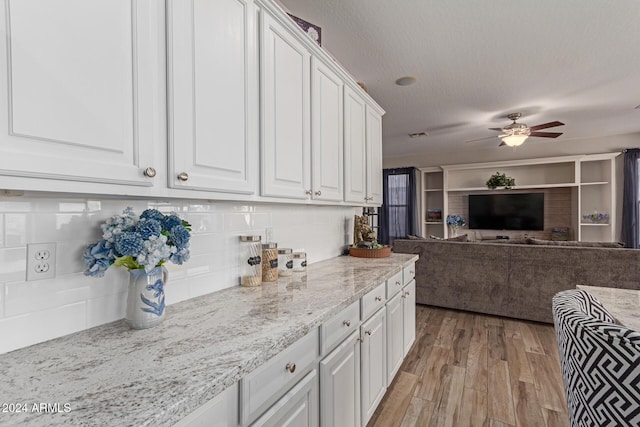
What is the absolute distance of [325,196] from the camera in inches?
76.9

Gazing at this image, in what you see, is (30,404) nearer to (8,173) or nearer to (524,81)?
(8,173)

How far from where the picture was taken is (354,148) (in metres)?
2.36

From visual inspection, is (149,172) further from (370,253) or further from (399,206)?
(399,206)

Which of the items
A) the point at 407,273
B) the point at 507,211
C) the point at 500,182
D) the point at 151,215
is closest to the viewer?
the point at 151,215

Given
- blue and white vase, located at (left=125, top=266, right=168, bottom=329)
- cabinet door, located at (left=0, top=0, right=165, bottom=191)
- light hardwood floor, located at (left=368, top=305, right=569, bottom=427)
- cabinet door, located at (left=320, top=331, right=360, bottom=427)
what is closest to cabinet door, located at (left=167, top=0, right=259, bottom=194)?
cabinet door, located at (left=0, top=0, right=165, bottom=191)

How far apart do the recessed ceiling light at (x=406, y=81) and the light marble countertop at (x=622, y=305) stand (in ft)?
7.78

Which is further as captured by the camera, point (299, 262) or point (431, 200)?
point (431, 200)

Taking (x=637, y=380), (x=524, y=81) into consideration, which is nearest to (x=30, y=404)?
(x=637, y=380)

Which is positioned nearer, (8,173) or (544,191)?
(8,173)

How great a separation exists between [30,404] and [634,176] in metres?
7.55

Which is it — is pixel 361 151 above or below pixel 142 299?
above

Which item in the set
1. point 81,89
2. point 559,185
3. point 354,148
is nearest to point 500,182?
point 559,185

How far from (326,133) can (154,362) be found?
1.57 metres

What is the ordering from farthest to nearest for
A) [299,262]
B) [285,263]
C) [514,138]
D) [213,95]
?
1. [514,138]
2. [299,262]
3. [285,263]
4. [213,95]
